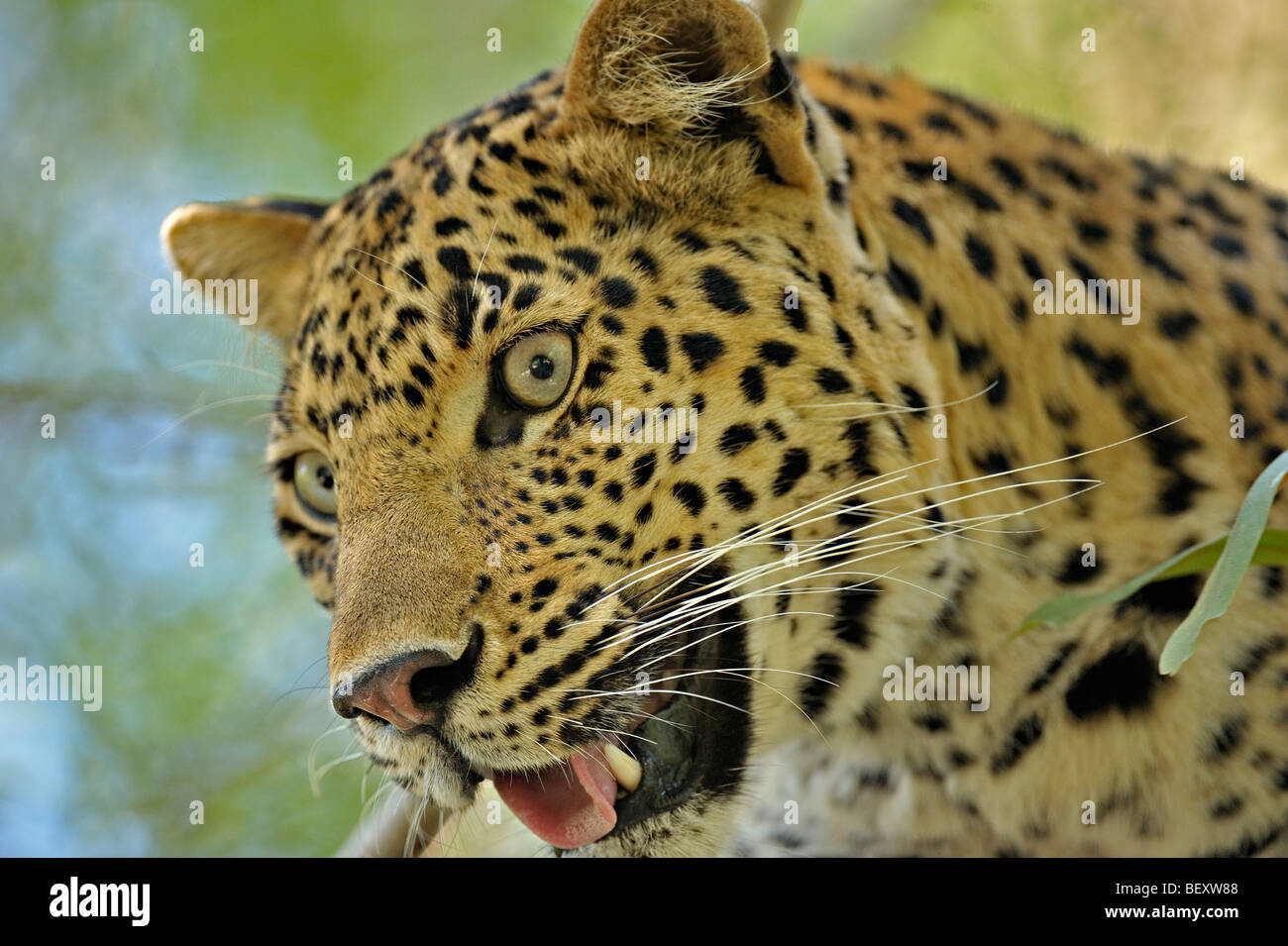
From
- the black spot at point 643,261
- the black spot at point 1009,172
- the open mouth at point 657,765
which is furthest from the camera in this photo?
the black spot at point 1009,172

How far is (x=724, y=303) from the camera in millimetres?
3449

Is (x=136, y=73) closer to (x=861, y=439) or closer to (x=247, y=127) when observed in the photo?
(x=247, y=127)

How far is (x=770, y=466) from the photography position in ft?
11.2

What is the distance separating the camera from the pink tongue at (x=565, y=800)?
3.26m

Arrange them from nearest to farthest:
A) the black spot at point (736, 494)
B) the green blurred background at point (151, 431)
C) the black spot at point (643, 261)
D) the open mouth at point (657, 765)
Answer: the open mouth at point (657, 765) < the black spot at point (736, 494) < the black spot at point (643, 261) < the green blurred background at point (151, 431)

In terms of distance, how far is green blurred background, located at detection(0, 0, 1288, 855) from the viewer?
6582 mm

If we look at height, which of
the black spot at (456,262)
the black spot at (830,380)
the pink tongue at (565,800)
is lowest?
the pink tongue at (565,800)

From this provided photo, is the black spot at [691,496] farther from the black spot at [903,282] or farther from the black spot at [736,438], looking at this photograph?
the black spot at [903,282]

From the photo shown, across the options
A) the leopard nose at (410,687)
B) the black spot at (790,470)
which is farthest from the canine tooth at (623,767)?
the black spot at (790,470)

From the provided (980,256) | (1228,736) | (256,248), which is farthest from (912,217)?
(256,248)

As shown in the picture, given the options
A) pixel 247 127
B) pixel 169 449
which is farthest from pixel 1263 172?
pixel 169 449

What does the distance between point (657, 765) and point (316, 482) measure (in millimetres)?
1358

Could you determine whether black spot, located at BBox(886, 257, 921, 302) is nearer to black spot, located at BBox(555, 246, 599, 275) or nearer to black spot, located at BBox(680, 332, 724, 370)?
black spot, located at BBox(680, 332, 724, 370)

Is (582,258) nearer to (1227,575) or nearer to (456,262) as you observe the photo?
(456,262)
